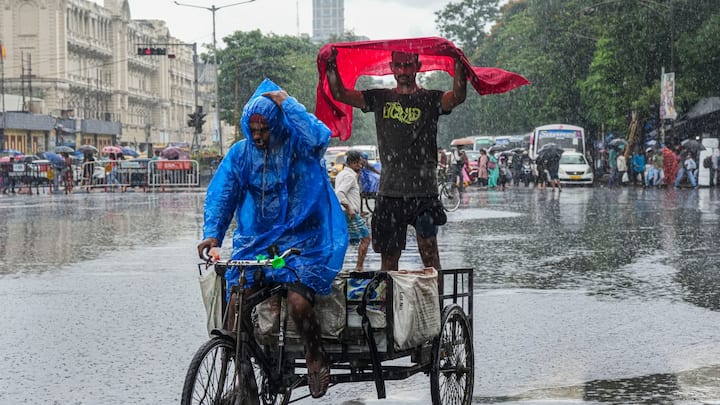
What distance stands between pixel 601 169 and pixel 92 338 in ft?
169

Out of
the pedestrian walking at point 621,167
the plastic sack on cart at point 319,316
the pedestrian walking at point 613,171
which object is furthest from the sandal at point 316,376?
Result: the pedestrian walking at point 621,167

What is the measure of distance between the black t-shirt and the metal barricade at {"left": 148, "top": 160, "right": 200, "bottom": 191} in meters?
37.2

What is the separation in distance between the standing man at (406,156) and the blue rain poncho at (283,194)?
1.50m

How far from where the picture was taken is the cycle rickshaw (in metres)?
4.47

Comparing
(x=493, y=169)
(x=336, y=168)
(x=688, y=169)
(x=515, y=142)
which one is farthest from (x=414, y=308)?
(x=515, y=142)

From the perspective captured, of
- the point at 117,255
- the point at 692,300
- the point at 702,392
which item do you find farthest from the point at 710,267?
the point at 117,255

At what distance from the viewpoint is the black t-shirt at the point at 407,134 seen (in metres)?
6.41

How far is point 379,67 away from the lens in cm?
680

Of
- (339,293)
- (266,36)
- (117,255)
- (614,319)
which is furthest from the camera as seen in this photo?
(266,36)

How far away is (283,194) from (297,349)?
0.69 metres

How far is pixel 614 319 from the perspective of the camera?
8898 mm

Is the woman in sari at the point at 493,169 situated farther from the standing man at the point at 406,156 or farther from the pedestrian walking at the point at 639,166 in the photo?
the standing man at the point at 406,156

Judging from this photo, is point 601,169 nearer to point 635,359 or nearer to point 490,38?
point 490,38

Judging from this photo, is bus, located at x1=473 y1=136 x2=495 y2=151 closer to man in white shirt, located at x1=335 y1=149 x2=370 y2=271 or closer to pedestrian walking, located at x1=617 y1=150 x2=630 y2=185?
pedestrian walking, located at x1=617 y1=150 x2=630 y2=185
